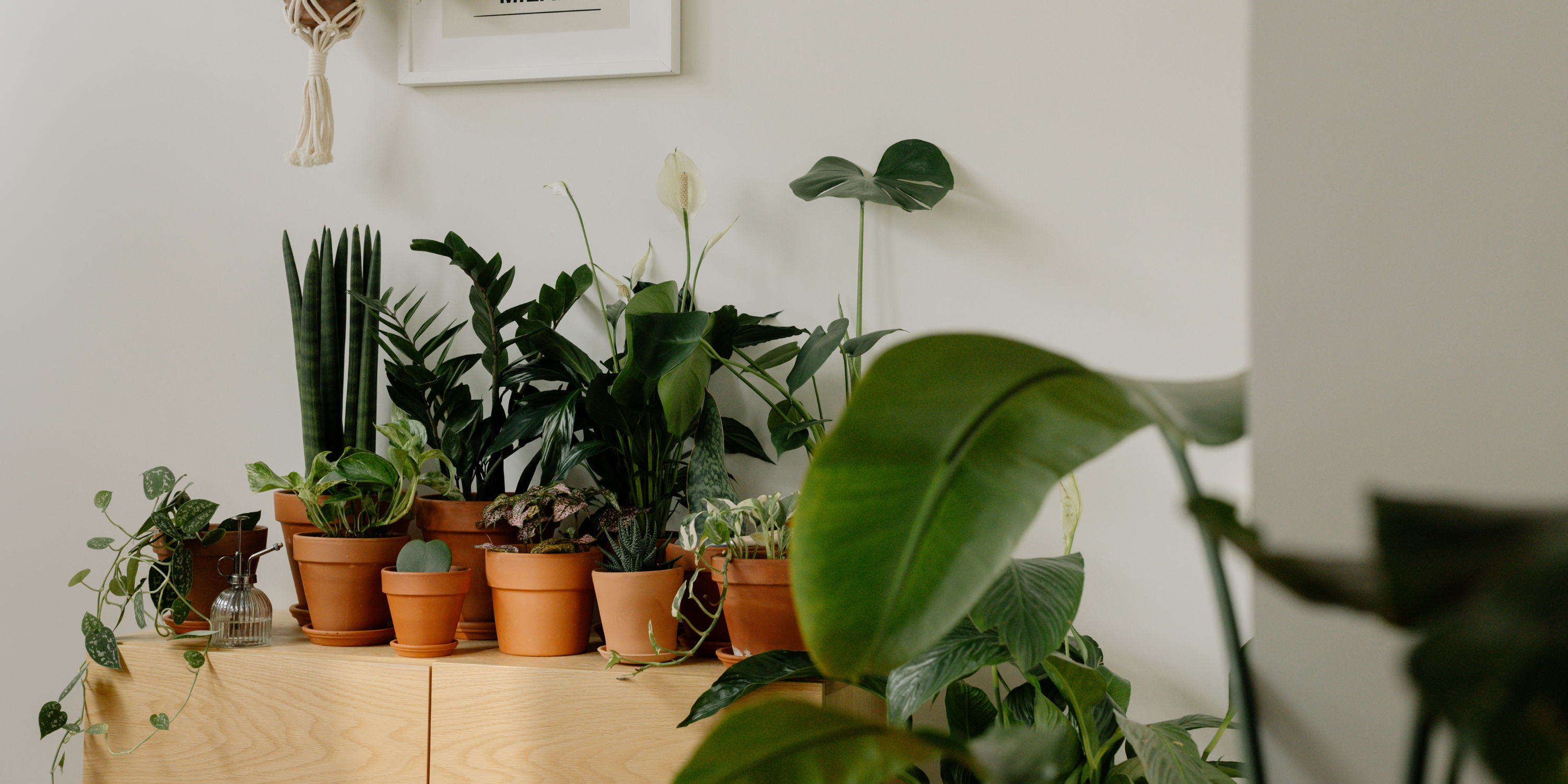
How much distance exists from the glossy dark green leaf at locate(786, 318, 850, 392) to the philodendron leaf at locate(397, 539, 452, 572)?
19.8 inches

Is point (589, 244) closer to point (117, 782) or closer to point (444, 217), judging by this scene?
point (444, 217)

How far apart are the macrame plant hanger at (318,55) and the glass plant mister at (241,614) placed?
618 mm

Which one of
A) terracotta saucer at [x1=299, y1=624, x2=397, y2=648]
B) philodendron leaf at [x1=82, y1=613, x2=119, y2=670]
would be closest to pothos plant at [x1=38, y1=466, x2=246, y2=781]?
philodendron leaf at [x1=82, y1=613, x2=119, y2=670]

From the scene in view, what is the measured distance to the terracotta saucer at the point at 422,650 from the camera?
1.21m

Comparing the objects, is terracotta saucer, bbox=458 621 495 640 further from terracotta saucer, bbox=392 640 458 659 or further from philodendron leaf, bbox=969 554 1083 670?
philodendron leaf, bbox=969 554 1083 670

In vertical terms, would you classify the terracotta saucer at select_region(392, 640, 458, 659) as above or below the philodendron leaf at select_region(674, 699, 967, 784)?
below

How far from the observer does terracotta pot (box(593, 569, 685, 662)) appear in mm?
1174

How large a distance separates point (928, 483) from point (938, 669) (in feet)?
1.81

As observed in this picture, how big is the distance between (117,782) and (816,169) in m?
1.26

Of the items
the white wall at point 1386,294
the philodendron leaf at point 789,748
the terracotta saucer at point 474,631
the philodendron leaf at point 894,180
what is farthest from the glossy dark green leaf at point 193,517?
the white wall at point 1386,294

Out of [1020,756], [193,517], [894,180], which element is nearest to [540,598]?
[193,517]

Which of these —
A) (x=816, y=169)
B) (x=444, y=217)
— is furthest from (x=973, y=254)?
(x=444, y=217)

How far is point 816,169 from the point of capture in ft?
4.47

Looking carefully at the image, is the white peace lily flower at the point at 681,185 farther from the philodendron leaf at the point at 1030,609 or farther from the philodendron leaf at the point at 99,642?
the philodendron leaf at the point at 99,642
